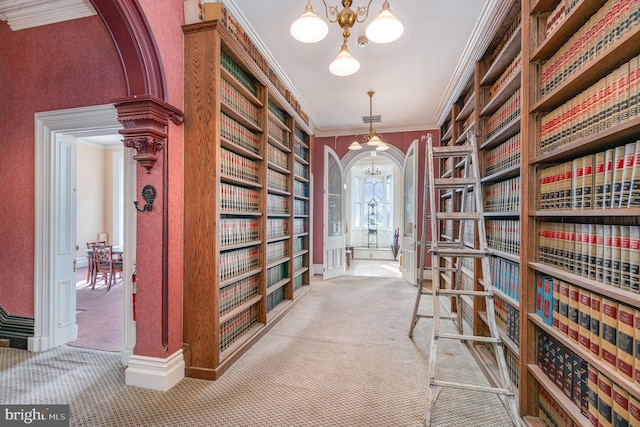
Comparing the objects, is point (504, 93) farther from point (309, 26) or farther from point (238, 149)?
point (238, 149)

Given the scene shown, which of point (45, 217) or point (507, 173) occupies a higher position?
point (507, 173)

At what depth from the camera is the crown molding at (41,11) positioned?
242cm

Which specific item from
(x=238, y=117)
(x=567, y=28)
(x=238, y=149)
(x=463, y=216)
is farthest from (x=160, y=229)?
(x=567, y=28)

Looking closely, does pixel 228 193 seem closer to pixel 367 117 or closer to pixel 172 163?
pixel 172 163

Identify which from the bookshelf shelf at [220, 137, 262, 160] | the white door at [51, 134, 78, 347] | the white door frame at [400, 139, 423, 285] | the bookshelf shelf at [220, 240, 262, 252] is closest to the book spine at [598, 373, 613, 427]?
the bookshelf shelf at [220, 240, 262, 252]

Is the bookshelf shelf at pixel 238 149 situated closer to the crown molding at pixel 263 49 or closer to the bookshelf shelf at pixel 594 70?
the crown molding at pixel 263 49

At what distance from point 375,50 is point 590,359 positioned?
3.12 metres

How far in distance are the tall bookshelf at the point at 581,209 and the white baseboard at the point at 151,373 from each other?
2.29m

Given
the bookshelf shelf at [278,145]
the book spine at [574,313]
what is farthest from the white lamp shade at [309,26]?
the book spine at [574,313]

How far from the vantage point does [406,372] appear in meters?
2.28

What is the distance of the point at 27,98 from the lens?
2615mm

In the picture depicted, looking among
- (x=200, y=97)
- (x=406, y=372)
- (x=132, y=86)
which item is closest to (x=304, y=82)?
(x=200, y=97)

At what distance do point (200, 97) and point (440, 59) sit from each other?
→ 2728mm

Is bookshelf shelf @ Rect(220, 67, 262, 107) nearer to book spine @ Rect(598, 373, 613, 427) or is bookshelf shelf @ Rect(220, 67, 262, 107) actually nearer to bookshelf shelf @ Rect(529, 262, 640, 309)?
bookshelf shelf @ Rect(529, 262, 640, 309)
